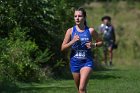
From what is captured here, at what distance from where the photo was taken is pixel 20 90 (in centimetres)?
1513

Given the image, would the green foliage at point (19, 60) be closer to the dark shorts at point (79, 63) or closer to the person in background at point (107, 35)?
the dark shorts at point (79, 63)

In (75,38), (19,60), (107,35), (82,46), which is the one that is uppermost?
(75,38)

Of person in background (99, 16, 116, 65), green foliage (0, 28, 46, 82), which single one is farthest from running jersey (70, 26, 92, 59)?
person in background (99, 16, 116, 65)

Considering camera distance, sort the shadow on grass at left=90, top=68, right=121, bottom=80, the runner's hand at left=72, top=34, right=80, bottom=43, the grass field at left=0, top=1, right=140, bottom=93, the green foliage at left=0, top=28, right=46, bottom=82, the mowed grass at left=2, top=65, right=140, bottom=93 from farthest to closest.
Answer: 1. the shadow on grass at left=90, top=68, right=121, bottom=80
2. the green foliage at left=0, top=28, right=46, bottom=82
3. the grass field at left=0, top=1, right=140, bottom=93
4. the mowed grass at left=2, top=65, right=140, bottom=93
5. the runner's hand at left=72, top=34, right=80, bottom=43

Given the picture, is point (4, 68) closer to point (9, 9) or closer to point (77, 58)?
point (9, 9)

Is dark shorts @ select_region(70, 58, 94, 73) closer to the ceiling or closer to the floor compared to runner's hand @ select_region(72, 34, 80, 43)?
closer to the floor

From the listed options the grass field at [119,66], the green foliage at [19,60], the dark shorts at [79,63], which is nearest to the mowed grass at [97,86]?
the grass field at [119,66]

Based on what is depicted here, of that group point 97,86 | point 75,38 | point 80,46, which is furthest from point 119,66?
point 75,38

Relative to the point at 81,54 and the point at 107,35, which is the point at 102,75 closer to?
the point at 107,35

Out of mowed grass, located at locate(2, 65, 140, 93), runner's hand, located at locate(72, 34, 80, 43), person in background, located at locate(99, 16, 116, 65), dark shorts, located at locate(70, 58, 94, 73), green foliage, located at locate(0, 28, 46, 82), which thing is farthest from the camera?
person in background, located at locate(99, 16, 116, 65)

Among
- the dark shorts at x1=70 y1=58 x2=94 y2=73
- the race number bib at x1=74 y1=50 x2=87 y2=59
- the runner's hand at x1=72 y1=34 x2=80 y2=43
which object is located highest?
the runner's hand at x1=72 y1=34 x2=80 y2=43

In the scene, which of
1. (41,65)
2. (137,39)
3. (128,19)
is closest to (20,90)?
(41,65)

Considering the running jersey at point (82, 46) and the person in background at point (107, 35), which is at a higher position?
the running jersey at point (82, 46)

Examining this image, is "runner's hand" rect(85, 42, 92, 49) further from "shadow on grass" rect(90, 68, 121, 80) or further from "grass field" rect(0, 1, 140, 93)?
"shadow on grass" rect(90, 68, 121, 80)
